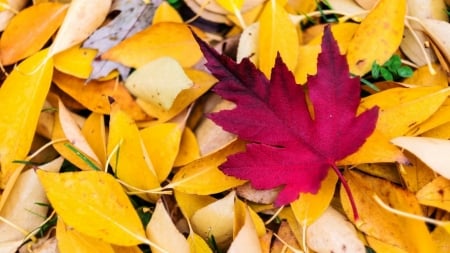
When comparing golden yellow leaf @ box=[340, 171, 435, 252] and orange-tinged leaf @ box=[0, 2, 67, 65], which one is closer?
golden yellow leaf @ box=[340, 171, 435, 252]

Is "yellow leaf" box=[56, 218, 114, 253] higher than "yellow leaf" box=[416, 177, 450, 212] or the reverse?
the reverse

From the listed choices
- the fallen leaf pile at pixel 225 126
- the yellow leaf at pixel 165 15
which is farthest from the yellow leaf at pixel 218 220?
the yellow leaf at pixel 165 15

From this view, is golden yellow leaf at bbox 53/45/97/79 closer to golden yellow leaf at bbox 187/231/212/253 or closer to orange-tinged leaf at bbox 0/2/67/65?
orange-tinged leaf at bbox 0/2/67/65

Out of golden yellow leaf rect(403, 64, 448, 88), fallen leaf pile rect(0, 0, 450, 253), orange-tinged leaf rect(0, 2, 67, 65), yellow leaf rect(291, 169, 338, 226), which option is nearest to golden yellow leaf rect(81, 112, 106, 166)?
fallen leaf pile rect(0, 0, 450, 253)

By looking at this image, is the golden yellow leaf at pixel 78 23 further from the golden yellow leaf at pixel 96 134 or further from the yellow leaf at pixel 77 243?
the yellow leaf at pixel 77 243

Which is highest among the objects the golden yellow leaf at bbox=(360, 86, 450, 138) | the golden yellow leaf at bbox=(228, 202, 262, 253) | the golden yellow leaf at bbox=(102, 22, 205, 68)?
the golden yellow leaf at bbox=(102, 22, 205, 68)

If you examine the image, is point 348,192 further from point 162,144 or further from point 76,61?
point 76,61

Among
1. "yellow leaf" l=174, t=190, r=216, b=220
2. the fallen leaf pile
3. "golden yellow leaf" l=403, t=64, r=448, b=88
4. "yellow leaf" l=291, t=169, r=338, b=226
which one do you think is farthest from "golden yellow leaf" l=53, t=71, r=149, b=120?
"golden yellow leaf" l=403, t=64, r=448, b=88

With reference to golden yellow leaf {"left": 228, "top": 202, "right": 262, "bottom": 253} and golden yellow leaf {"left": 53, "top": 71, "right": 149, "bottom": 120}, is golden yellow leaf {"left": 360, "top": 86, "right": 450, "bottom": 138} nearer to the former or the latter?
golden yellow leaf {"left": 228, "top": 202, "right": 262, "bottom": 253}

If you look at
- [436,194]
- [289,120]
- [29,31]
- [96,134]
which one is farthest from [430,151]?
[29,31]
